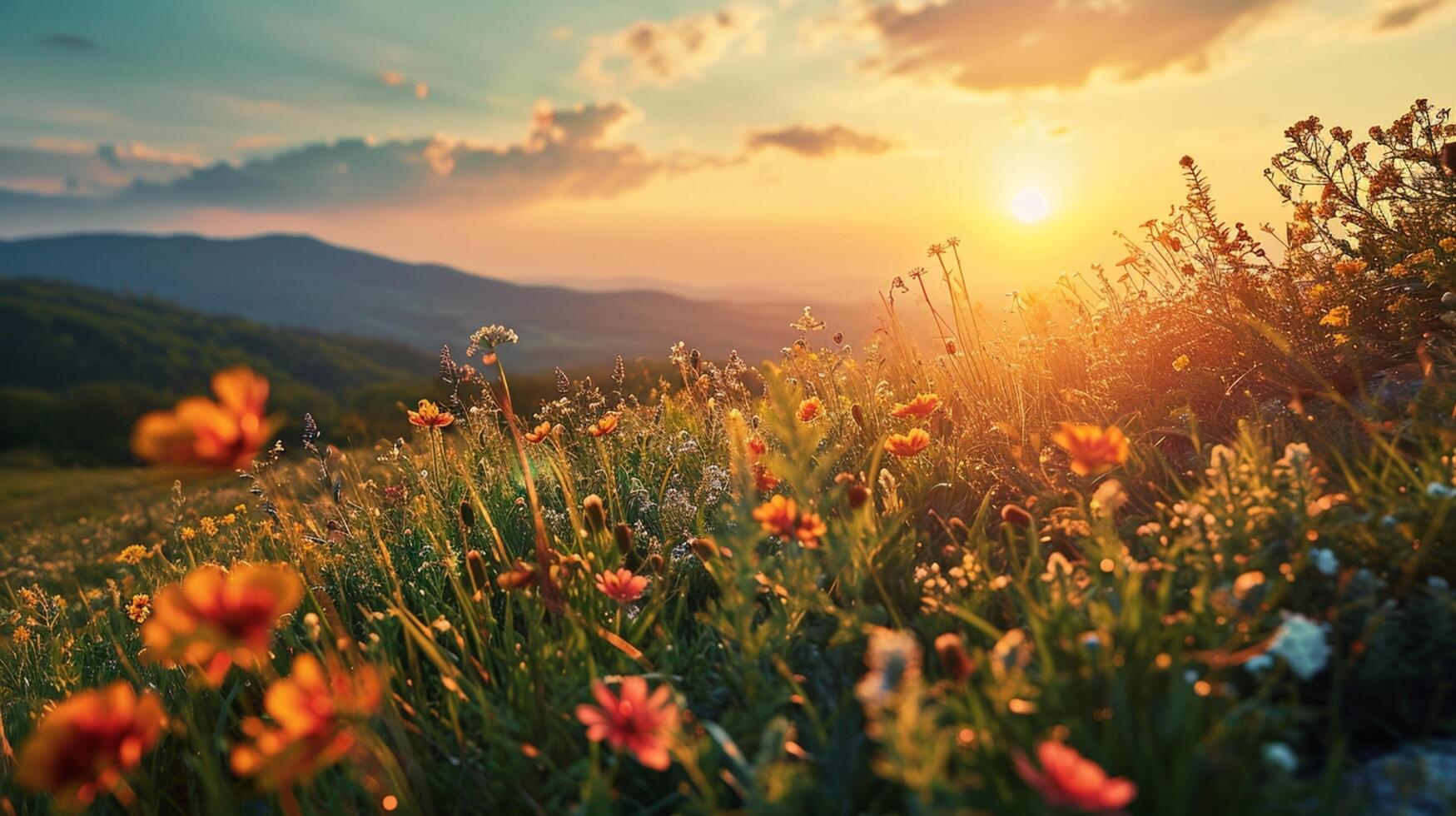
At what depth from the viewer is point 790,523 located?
6.42 feet

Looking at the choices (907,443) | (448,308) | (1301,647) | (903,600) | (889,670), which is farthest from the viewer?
(448,308)

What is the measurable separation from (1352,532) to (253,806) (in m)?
2.97

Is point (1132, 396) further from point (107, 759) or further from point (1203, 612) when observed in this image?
point (107, 759)

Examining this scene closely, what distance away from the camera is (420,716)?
2125 mm

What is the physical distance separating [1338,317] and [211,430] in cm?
413

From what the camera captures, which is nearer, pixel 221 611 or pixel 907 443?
pixel 221 611

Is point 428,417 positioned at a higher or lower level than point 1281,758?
higher

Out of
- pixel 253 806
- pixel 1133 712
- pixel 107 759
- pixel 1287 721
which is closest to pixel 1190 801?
pixel 1133 712

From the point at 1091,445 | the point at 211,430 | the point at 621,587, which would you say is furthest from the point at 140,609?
the point at 1091,445

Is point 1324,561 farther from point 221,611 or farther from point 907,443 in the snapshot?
point 221,611

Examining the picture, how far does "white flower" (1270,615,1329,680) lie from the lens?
1440mm

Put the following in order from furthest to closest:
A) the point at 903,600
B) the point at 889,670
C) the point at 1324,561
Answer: the point at 903,600, the point at 1324,561, the point at 889,670

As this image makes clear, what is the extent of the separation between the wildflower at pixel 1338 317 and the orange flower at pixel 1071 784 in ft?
10.9

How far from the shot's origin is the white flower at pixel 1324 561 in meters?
1.78
